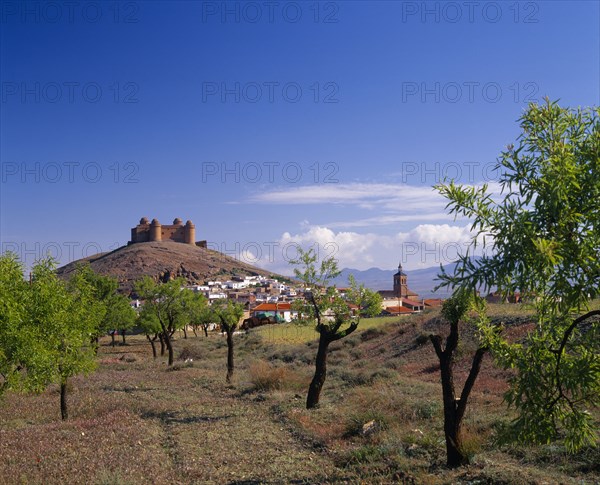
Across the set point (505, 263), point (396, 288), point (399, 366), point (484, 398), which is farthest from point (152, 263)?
point (505, 263)

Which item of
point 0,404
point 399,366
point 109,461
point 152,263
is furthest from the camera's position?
point 152,263

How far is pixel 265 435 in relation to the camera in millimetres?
16844

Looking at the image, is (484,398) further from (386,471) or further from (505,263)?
(505,263)

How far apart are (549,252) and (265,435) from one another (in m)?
14.0

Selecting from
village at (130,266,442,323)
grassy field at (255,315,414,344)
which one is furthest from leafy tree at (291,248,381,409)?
village at (130,266,442,323)

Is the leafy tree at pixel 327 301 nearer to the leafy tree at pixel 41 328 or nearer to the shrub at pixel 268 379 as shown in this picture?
the shrub at pixel 268 379

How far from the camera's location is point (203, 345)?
58.7 meters

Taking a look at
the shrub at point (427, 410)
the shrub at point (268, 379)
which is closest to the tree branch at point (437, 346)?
the shrub at point (427, 410)

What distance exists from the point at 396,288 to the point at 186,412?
12581 centimetres

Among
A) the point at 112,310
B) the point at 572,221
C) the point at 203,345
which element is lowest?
the point at 203,345

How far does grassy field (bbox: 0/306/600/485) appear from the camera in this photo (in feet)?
37.8

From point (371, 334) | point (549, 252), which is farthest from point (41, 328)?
point (371, 334)

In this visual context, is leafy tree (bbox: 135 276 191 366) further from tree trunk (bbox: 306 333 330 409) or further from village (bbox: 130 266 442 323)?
tree trunk (bbox: 306 333 330 409)

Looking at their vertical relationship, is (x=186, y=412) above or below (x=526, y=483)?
below
